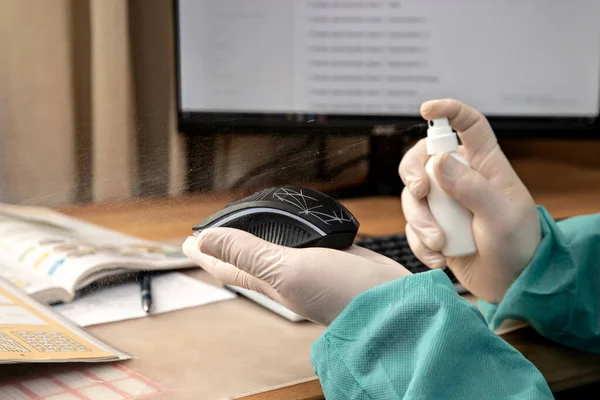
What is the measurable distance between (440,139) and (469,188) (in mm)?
54

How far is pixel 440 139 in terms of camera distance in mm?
589

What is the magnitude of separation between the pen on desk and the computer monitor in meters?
0.25

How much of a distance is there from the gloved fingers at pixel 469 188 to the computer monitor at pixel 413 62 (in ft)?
0.80

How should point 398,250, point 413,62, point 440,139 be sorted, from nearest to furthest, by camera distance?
1. point 440,139
2. point 398,250
3. point 413,62

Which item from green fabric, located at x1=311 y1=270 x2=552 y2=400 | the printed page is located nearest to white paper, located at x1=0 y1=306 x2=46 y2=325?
the printed page

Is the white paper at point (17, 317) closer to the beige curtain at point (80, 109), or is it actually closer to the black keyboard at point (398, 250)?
the beige curtain at point (80, 109)

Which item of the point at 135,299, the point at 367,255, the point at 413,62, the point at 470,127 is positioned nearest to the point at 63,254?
the point at 135,299

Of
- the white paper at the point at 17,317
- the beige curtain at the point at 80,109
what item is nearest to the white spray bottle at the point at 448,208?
the beige curtain at the point at 80,109

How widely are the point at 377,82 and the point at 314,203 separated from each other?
50cm

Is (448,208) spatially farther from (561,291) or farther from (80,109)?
(80,109)

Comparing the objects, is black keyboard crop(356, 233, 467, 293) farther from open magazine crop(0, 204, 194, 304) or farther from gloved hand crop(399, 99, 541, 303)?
open magazine crop(0, 204, 194, 304)

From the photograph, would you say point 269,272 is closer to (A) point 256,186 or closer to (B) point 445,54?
(A) point 256,186

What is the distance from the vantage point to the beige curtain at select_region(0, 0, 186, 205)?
48 cm

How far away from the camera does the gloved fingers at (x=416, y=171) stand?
0.62m
